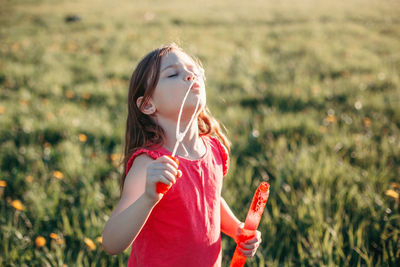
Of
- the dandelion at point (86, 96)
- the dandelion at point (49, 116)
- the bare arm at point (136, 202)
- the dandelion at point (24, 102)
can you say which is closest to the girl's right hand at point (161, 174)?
the bare arm at point (136, 202)

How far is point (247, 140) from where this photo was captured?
2.75 meters

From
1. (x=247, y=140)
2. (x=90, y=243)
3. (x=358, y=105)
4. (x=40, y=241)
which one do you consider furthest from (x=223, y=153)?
(x=358, y=105)

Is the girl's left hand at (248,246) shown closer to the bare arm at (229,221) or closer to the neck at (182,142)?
the bare arm at (229,221)

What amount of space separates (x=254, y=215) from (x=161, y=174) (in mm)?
411

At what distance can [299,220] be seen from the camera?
1.81 meters

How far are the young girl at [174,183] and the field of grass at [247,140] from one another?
0.44m

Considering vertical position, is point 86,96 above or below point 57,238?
above

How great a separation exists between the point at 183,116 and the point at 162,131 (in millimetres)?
113

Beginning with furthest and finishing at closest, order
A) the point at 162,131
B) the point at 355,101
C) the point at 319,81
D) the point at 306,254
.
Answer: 1. the point at 319,81
2. the point at 355,101
3. the point at 306,254
4. the point at 162,131

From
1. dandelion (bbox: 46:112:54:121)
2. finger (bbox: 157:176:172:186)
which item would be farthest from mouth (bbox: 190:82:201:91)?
dandelion (bbox: 46:112:54:121)

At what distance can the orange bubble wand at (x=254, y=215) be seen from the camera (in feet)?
3.51

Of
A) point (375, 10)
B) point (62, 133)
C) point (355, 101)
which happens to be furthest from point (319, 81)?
point (375, 10)

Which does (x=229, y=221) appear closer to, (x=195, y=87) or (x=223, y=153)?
(x=223, y=153)

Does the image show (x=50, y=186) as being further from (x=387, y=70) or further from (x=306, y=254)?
(x=387, y=70)
